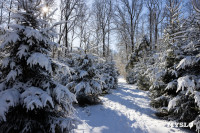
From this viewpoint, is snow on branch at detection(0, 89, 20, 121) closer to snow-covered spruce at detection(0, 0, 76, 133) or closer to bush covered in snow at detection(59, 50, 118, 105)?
snow-covered spruce at detection(0, 0, 76, 133)

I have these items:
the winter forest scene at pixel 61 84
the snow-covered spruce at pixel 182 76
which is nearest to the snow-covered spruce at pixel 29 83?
the winter forest scene at pixel 61 84

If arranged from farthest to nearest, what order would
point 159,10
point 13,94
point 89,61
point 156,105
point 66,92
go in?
point 159,10
point 89,61
point 156,105
point 66,92
point 13,94

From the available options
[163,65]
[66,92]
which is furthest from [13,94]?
[163,65]

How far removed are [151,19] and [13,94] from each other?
826 inches

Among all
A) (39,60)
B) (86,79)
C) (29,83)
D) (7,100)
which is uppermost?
(39,60)

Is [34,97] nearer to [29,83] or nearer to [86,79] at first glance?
[29,83]

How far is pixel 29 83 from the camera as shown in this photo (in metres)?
2.77

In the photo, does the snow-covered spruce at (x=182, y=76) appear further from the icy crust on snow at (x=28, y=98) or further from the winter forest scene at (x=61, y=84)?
the icy crust on snow at (x=28, y=98)

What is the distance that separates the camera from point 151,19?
18953 mm

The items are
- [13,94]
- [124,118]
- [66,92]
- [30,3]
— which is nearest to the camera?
[13,94]

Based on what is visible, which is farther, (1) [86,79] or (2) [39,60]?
(1) [86,79]

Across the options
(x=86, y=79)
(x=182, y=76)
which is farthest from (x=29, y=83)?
(x=182, y=76)

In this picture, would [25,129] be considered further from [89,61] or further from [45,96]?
[89,61]

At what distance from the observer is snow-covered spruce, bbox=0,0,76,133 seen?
2367 mm
